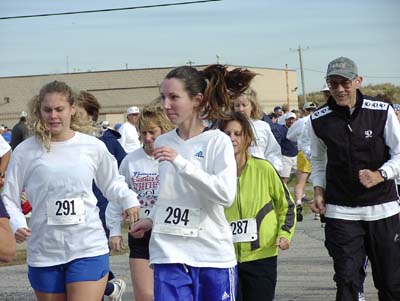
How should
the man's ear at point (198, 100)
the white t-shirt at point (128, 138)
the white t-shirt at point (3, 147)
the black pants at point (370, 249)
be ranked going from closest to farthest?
the man's ear at point (198, 100), the black pants at point (370, 249), the white t-shirt at point (3, 147), the white t-shirt at point (128, 138)

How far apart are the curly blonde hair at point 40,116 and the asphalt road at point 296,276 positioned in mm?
3345

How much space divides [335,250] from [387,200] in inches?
20.8

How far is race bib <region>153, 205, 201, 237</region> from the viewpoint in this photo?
197 inches

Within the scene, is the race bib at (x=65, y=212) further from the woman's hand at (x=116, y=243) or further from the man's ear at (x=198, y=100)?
the man's ear at (x=198, y=100)

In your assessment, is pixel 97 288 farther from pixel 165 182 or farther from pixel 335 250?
pixel 335 250

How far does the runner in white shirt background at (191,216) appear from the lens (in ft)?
16.5

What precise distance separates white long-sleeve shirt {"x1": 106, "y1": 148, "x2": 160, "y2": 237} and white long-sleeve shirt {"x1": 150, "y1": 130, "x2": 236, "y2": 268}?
1.71 meters

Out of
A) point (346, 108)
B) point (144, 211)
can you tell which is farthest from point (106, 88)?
point (346, 108)

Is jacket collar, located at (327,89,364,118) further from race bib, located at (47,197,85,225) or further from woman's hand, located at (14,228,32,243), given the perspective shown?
woman's hand, located at (14,228,32,243)

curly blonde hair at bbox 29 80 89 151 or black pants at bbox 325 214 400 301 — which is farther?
black pants at bbox 325 214 400 301

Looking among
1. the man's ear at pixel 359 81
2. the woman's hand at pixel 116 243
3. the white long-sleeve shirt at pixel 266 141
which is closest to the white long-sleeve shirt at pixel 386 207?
the man's ear at pixel 359 81

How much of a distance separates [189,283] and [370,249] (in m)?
1.97

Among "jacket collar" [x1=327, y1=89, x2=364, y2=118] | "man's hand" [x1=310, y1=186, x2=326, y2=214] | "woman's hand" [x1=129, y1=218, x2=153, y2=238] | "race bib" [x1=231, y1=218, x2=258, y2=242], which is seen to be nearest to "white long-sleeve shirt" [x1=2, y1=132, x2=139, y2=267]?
"woman's hand" [x1=129, y1=218, x2=153, y2=238]

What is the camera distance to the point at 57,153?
586 cm
